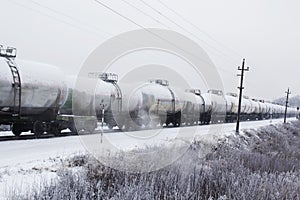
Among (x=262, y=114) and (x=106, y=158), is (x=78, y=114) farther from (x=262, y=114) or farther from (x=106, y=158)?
(x=262, y=114)

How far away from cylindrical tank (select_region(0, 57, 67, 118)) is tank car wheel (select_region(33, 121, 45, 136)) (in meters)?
0.53

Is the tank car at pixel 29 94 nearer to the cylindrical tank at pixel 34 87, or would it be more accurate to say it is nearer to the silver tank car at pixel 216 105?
the cylindrical tank at pixel 34 87

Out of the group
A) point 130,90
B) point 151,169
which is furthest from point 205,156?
point 130,90

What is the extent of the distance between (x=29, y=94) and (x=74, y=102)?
12.5ft

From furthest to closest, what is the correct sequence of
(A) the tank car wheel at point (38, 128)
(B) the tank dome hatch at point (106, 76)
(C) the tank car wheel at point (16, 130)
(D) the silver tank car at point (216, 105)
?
(D) the silver tank car at point (216, 105), (B) the tank dome hatch at point (106, 76), (A) the tank car wheel at point (38, 128), (C) the tank car wheel at point (16, 130)

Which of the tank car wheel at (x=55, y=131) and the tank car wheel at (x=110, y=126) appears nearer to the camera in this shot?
the tank car wheel at (x=55, y=131)

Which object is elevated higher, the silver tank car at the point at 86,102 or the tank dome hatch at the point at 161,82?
the tank dome hatch at the point at 161,82

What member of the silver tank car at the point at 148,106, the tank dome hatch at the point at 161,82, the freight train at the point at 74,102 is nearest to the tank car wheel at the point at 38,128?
the freight train at the point at 74,102

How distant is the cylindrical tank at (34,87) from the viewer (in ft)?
43.1

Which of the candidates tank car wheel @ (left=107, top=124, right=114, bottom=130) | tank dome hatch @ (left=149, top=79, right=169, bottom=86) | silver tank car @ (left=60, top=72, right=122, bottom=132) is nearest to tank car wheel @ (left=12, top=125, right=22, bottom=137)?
silver tank car @ (left=60, top=72, right=122, bottom=132)

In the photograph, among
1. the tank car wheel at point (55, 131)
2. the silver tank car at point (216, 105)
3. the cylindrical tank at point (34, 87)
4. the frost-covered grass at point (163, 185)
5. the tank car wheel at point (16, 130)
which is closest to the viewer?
the frost-covered grass at point (163, 185)

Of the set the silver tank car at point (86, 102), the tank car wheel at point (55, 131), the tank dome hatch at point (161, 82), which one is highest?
the tank dome hatch at point (161, 82)

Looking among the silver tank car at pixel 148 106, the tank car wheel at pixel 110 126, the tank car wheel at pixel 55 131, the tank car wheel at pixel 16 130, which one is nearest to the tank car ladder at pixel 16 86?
the tank car wheel at pixel 16 130

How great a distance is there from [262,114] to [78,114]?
5141cm
